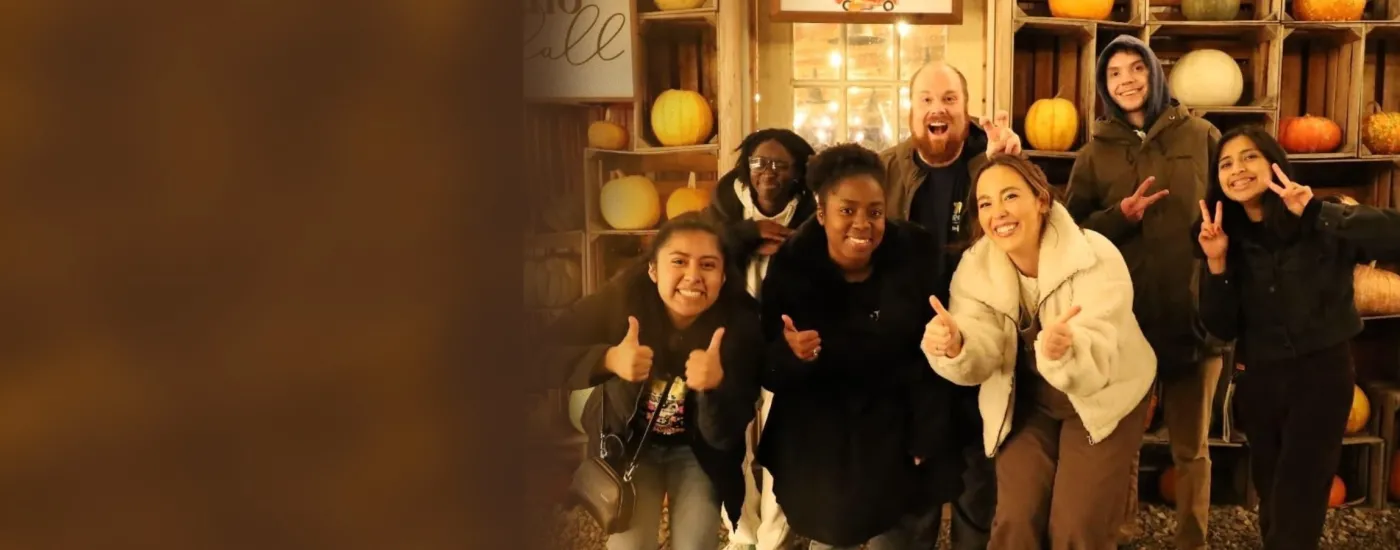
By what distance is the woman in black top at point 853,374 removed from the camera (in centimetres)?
119

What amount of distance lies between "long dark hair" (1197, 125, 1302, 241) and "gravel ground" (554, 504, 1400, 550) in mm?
770

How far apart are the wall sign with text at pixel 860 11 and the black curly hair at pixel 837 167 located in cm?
42

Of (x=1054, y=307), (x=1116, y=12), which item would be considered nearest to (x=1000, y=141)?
(x=1054, y=307)

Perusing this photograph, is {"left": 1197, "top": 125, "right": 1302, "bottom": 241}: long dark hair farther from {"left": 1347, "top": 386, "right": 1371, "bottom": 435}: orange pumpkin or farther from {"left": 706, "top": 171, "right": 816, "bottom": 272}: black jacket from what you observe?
{"left": 1347, "top": 386, "right": 1371, "bottom": 435}: orange pumpkin

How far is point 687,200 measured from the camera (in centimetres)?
104

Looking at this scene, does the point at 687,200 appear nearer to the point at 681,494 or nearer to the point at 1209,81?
the point at 681,494

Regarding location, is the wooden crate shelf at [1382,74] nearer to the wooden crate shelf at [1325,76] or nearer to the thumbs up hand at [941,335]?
the wooden crate shelf at [1325,76]

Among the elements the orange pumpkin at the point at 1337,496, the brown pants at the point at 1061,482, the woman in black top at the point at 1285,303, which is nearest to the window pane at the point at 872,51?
the woman in black top at the point at 1285,303

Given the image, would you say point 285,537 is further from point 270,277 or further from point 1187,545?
point 1187,545

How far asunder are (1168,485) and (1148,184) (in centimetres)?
90

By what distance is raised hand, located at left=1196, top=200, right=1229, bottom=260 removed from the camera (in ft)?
4.95

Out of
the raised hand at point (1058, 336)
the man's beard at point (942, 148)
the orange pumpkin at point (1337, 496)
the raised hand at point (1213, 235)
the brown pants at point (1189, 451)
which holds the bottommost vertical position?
the orange pumpkin at point (1337, 496)

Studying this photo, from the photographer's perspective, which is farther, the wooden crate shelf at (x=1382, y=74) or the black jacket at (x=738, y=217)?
the wooden crate shelf at (x=1382, y=74)

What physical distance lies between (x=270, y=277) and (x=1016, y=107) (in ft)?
7.54
